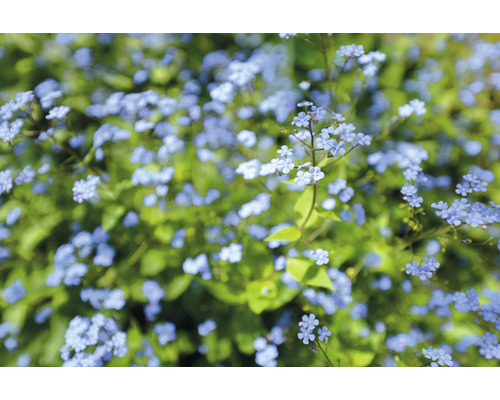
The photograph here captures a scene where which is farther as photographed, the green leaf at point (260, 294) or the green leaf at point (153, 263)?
the green leaf at point (153, 263)

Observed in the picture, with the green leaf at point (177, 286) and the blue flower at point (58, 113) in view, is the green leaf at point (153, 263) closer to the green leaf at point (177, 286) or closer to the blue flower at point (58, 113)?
the green leaf at point (177, 286)

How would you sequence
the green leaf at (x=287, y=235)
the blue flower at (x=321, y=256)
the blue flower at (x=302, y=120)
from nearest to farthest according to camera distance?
the blue flower at (x=302, y=120) < the blue flower at (x=321, y=256) < the green leaf at (x=287, y=235)

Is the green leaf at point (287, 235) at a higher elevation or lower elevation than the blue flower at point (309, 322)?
higher

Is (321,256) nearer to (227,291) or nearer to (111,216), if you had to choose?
(227,291)

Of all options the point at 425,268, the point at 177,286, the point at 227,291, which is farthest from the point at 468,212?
the point at 177,286

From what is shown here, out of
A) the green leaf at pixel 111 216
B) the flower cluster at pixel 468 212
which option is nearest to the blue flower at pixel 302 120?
the flower cluster at pixel 468 212

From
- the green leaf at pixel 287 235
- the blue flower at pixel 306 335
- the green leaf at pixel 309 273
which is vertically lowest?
the blue flower at pixel 306 335
